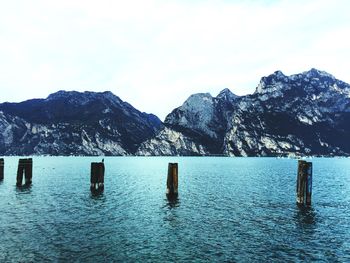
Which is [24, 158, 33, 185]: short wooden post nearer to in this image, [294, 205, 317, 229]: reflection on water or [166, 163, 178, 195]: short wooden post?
[166, 163, 178, 195]: short wooden post

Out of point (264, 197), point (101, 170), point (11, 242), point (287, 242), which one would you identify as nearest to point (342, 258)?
point (287, 242)

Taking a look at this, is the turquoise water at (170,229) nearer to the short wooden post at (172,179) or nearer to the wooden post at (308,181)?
the short wooden post at (172,179)

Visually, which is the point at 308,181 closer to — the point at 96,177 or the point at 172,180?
the point at 172,180

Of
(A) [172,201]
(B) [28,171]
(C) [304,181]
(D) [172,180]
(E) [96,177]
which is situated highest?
(C) [304,181]

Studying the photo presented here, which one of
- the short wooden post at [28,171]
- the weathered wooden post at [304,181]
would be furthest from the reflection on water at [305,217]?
the short wooden post at [28,171]

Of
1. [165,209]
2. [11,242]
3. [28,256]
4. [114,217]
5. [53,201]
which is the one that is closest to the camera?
[28,256]

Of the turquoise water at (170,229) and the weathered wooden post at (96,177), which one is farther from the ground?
the weathered wooden post at (96,177)

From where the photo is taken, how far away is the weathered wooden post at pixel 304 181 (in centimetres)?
3931

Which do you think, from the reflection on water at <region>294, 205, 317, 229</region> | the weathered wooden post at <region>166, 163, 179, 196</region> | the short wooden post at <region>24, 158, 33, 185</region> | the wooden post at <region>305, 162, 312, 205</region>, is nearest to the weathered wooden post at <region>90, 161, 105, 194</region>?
the weathered wooden post at <region>166, 163, 179, 196</region>

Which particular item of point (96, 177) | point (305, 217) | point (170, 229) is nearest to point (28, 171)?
point (96, 177)

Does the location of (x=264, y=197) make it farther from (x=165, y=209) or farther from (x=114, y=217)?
(x=114, y=217)

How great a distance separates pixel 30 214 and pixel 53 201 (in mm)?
9057

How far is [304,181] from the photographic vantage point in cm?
3978

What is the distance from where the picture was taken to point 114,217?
3412 centimetres
